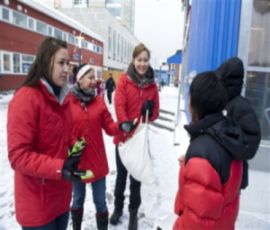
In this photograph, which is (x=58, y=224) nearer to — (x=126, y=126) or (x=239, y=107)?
(x=126, y=126)

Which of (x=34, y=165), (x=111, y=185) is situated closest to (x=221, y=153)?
(x=34, y=165)

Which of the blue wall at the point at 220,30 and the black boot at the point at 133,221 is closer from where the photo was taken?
the black boot at the point at 133,221

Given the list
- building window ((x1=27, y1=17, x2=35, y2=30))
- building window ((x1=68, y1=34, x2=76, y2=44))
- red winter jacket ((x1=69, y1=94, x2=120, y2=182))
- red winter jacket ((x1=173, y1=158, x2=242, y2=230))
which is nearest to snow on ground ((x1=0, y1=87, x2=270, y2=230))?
red winter jacket ((x1=69, y1=94, x2=120, y2=182))

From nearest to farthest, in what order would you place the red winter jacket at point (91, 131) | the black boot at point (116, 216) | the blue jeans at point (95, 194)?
1. the red winter jacket at point (91, 131)
2. the blue jeans at point (95, 194)
3. the black boot at point (116, 216)

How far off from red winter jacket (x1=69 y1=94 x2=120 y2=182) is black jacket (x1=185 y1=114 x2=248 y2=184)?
1254mm

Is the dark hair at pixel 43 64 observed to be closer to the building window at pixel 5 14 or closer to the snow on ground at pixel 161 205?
the snow on ground at pixel 161 205

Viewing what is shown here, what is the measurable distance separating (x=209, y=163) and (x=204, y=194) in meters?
0.16

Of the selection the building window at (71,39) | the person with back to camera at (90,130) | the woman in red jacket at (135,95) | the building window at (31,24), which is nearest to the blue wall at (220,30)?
the woman in red jacket at (135,95)

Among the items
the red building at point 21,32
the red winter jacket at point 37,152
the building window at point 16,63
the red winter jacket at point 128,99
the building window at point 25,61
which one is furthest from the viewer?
the building window at point 25,61

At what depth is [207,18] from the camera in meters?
3.64

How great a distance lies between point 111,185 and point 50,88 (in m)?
2.80

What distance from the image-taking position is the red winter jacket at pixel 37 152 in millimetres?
1596

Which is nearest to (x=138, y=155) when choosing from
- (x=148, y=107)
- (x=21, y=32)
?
(x=148, y=107)

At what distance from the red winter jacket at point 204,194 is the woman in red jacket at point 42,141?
0.66 metres
